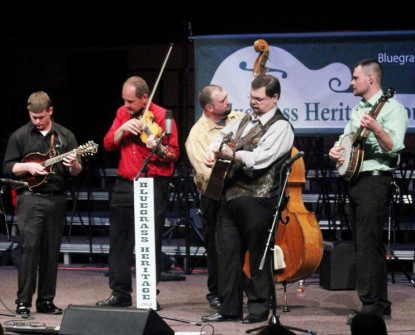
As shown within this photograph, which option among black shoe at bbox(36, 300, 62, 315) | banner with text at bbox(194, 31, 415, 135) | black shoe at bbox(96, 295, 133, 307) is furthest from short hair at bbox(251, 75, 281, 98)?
black shoe at bbox(36, 300, 62, 315)

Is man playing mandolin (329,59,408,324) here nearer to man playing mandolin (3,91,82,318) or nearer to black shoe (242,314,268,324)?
black shoe (242,314,268,324)

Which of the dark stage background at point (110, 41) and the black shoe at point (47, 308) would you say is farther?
the dark stage background at point (110, 41)

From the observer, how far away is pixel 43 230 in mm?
7539

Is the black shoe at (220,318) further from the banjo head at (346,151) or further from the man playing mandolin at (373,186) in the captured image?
the banjo head at (346,151)

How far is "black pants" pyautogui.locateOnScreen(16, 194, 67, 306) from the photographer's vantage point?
7.46 metres

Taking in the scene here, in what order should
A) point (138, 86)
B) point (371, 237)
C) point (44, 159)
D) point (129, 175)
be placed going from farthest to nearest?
point (129, 175) < point (138, 86) < point (44, 159) < point (371, 237)

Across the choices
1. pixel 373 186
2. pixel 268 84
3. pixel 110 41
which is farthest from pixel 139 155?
pixel 110 41

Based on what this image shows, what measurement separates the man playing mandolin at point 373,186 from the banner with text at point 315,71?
2.10 m

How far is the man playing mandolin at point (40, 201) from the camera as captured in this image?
24.5ft

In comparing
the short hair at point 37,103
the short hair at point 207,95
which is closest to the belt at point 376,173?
the short hair at point 207,95

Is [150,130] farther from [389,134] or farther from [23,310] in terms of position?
[389,134]

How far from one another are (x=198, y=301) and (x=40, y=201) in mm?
Answer: 1750

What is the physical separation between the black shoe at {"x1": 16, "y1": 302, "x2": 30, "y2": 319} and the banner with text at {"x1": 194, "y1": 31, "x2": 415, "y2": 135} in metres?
2.77

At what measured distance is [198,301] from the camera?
827 centimetres
